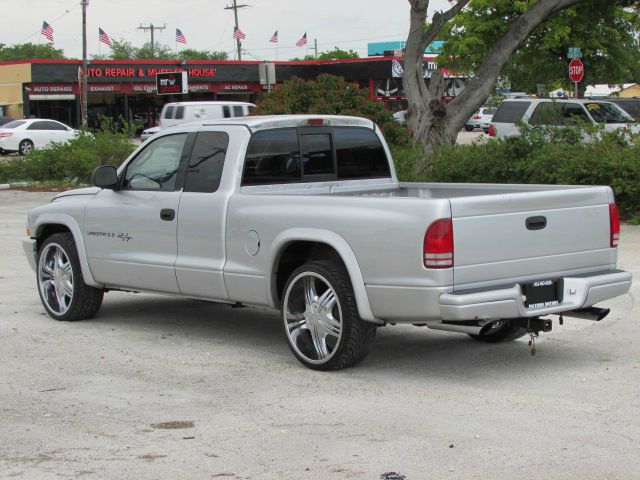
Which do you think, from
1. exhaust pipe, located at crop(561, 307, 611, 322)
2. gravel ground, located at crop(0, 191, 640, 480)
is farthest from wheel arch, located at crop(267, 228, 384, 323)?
exhaust pipe, located at crop(561, 307, 611, 322)

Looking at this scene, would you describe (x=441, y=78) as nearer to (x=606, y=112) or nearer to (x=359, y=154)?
(x=606, y=112)

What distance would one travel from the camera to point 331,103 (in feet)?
69.5

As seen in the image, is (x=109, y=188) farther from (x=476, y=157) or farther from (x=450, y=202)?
(x=476, y=157)

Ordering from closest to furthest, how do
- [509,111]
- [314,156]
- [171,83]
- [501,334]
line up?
[501,334] < [314,156] < [509,111] < [171,83]

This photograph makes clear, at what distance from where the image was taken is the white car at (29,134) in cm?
4288

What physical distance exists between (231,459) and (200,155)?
11.6ft

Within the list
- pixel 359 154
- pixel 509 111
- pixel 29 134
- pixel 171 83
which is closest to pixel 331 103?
pixel 509 111

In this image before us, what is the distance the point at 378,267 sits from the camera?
710 centimetres

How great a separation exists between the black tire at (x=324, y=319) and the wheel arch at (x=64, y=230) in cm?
242

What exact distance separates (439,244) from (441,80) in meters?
15.9

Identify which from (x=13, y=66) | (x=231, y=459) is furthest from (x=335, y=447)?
(x=13, y=66)

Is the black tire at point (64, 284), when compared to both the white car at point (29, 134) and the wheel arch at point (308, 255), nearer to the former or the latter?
the wheel arch at point (308, 255)

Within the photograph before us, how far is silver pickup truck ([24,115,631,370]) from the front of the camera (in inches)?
274

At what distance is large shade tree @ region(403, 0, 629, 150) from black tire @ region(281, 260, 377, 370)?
47.4ft
